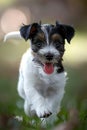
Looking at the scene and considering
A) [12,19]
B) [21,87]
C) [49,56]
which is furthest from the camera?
[12,19]

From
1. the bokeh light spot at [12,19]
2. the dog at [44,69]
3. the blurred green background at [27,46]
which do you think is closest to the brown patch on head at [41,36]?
the dog at [44,69]

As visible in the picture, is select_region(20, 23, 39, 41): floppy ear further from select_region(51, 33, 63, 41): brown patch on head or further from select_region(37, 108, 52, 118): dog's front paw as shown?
select_region(37, 108, 52, 118): dog's front paw

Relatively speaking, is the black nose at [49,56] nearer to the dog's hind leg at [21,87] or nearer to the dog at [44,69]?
the dog at [44,69]

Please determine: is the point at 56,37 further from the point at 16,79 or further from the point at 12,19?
the point at 12,19

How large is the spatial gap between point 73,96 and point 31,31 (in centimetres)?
38

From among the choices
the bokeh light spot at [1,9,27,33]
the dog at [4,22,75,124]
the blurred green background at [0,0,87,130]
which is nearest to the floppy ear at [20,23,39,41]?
the dog at [4,22,75,124]

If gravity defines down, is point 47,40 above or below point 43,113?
above

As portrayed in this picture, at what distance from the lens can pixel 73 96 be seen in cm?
249

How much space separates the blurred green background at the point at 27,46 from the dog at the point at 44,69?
0.17ft

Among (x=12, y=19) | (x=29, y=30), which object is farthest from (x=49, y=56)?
(x=12, y=19)

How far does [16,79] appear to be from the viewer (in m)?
2.54

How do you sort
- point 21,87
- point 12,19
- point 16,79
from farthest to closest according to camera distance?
point 12,19 → point 16,79 → point 21,87

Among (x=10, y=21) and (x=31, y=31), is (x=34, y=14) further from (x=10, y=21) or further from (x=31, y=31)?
(x=31, y=31)

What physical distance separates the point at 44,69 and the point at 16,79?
340mm
